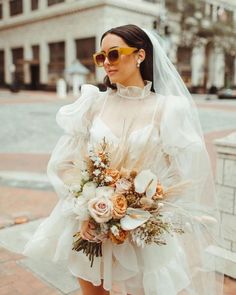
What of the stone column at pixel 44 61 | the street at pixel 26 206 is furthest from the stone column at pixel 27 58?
the street at pixel 26 206

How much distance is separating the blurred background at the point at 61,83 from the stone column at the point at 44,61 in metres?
0.10

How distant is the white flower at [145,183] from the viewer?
1.76 m

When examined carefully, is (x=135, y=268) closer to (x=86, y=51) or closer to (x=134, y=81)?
(x=134, y=81)

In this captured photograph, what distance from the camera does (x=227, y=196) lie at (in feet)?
10.8

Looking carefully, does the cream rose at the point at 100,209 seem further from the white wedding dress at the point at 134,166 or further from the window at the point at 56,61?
the window at the point at 56,61

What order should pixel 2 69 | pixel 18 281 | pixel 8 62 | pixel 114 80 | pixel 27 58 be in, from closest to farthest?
pixel 114 80 < pixel 18 281 < pixel 27 58 < pixel 8 62 < pixel 2 69

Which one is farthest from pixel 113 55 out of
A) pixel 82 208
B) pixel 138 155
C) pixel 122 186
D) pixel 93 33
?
pixel 93 33

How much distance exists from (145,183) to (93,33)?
33202 mm

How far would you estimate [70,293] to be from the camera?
3033 mm

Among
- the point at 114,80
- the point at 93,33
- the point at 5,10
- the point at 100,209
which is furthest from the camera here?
the point at 5,10

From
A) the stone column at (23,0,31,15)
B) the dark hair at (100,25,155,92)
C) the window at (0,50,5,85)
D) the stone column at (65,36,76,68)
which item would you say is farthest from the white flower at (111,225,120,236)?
the window at (0,50,5,85)

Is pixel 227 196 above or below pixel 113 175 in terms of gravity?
below

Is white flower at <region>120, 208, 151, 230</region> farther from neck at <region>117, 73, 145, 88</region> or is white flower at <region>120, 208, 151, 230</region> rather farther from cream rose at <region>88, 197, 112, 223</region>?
neck at <region>117, 73, 145, 88</region>

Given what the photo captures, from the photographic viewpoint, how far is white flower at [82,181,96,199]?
1779 mm
